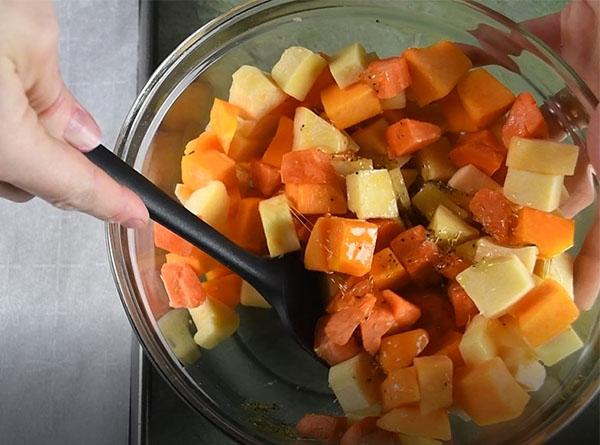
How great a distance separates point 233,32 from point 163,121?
0.56 feet

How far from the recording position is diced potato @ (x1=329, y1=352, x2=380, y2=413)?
106 cm

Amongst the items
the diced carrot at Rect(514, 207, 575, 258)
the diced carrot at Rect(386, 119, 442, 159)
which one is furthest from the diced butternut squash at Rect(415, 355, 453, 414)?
the diced carrot at Rect(386, 119, 442, 159)

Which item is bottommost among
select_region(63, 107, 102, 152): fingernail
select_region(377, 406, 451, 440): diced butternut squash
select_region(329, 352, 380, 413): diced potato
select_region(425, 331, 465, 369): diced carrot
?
select_region(377, 406, 451, 440): diced butternut squash

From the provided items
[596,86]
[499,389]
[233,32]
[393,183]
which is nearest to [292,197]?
[393,183]

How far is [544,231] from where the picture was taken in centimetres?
106

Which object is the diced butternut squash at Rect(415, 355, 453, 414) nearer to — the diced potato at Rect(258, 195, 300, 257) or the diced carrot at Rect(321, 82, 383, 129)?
the diced potato at Rect(258, 195, 300, 257)

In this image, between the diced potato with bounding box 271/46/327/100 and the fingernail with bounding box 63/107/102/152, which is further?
the diced potato with bounding box 271/46/327/100

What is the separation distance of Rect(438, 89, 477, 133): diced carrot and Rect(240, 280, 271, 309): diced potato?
1.27 ft

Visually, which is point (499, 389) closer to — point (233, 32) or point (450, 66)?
point (450, 66)

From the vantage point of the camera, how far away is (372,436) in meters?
1.07

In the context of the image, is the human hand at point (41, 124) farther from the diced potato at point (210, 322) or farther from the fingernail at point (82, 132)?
the diced potato at point (210, 322)

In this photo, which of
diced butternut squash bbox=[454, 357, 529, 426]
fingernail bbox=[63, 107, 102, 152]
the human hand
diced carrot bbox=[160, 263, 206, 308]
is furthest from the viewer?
diced carrot bbox=[160, 263, 206, 308]

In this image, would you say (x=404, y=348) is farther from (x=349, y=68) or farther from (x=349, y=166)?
(x=349, y=68)

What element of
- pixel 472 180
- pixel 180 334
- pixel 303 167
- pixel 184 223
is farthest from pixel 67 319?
pixel 472 180
